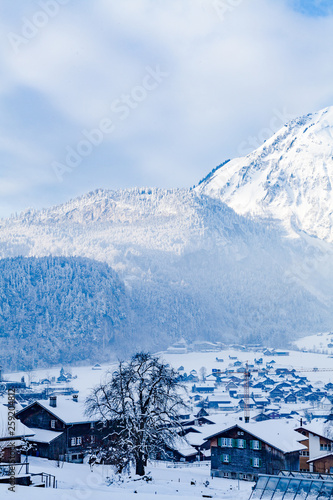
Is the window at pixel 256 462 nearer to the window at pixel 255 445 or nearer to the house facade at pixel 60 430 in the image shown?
the window at pixel 255 445

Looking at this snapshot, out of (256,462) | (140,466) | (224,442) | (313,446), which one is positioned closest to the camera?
(140,466)

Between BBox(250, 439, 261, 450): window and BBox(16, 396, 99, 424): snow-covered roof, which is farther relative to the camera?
BBox(16, 396, 99, 424): snow-covered roof

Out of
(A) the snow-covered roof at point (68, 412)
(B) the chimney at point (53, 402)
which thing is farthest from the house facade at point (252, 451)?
(B) the chimney at point (53, 402)

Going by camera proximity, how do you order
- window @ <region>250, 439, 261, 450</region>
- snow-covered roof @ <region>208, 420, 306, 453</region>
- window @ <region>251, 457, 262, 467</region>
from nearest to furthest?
snow-covered roof @ <region>208, 420, 306, 453</region> → window @ <region>251, 457, 262, 467</region> → window @ <region>250, 439, 261, 450</region>

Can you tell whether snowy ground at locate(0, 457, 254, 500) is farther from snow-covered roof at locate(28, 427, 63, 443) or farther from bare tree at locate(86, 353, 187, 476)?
snow-covered roof at locate(28, 427, 63, 443)

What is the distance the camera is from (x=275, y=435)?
151 feet

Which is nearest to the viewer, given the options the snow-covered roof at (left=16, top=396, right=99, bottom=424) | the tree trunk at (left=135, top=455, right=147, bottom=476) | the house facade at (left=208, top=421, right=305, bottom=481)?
the tree trunk at (left=135, top=455, right=147, bottom=476)

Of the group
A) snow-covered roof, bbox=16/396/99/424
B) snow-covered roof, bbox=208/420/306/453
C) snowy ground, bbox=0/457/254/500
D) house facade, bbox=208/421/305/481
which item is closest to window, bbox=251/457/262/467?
house facade, bbox=208/421/305/481

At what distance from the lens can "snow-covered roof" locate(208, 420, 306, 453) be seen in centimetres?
4425

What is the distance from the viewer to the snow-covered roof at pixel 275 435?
44.2 meters

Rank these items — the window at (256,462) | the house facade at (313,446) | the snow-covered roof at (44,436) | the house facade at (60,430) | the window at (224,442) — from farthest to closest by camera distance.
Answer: the house facade at (313,446)
the house facade at (60,430)
the window at (224,442)
the snow-covered roof at (44,436)
the window at (256,462)

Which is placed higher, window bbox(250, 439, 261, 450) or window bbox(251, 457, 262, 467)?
window bbox(250, 439, 261, 450)

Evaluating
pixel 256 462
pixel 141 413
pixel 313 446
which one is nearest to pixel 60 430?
pixel 141 413

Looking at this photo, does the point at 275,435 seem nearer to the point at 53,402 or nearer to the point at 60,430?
the point at 60,430
